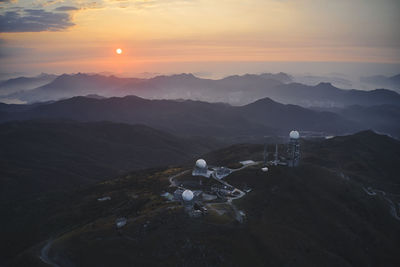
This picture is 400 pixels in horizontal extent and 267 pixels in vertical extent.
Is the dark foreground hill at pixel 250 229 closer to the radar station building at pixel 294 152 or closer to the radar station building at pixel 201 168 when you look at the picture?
the radar station building at pixel 294 152

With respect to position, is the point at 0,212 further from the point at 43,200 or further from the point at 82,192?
the point at 82,192

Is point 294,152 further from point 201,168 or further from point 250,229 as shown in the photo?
point 250,229

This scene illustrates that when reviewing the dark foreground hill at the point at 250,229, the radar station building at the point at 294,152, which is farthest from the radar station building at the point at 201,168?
the radar station building at the point at 294,152

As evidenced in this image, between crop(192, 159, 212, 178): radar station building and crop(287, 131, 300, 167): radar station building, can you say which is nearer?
crop(192, 159, 212, 178): radar station building

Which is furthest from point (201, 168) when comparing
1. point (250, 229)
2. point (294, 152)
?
point (250, 229)

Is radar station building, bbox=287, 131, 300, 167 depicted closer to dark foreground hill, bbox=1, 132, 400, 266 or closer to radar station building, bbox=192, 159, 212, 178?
dark foreground hill, bbox=1, 132, 400, 266

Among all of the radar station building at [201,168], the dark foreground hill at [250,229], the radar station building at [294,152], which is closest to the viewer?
the dark foreground hill at [250,229]

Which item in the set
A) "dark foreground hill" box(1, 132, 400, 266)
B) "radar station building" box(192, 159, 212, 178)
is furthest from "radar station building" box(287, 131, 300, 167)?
"radar station building" box(192, 159, 212, 178)

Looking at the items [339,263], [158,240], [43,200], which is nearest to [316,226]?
[339,263]

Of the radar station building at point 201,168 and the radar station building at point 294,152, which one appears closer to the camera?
the radar station building at point 201,168
